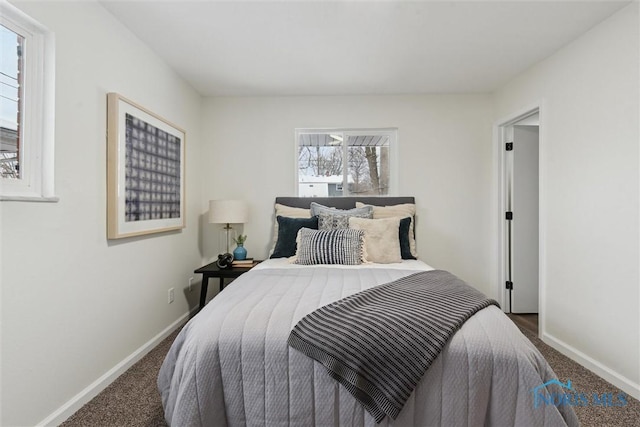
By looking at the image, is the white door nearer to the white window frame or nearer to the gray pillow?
the gray pillow

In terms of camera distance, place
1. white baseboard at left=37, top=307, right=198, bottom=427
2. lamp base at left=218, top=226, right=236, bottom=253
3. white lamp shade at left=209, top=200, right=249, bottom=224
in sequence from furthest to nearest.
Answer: lamp base at left=218, top=226, right=236, bottom=253
white lamp shade at left=209, top=200, right=249, bottom=224
white baseboard at left=37, top=307, right=198, bottom=427

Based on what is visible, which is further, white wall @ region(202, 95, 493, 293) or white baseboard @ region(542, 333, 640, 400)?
white wall @ region(202, 95, 493, 293)

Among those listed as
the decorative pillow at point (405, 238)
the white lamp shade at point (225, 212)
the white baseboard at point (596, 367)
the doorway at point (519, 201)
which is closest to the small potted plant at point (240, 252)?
the white lamp shade at point (225, 212)

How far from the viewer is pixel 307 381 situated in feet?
4.04

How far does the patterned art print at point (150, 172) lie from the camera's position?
2248mm

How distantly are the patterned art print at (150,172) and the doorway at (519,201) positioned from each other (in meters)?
3.31

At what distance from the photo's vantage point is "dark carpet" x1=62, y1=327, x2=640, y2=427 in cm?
168

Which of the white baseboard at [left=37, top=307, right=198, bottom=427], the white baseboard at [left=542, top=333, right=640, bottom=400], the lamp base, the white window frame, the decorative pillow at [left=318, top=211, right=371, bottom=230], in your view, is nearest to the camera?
the white window frame

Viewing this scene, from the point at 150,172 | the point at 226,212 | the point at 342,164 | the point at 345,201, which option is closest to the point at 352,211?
the point at 345,201

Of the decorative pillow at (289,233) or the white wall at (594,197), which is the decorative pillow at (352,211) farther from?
the white wall at (594,197)

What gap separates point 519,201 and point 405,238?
4.60 ft

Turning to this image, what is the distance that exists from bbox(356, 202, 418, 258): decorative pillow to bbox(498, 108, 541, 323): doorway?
972mm

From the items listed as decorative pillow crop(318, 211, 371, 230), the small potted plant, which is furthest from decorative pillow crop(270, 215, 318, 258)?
the small potted plant

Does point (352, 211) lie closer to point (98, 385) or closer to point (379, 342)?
point (379, 342)
